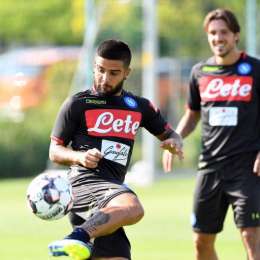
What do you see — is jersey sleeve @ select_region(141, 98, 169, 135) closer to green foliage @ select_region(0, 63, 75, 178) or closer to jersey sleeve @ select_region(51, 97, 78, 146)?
jersey sleeve @ select_region(51, 97, 78, 146)

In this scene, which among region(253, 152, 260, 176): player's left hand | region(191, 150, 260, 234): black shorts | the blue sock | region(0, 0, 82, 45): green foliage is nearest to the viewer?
the blue sock

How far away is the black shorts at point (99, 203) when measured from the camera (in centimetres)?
909

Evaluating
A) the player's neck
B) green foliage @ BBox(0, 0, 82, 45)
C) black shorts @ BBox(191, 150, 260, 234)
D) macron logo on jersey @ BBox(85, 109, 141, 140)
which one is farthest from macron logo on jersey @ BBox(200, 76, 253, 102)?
green foliage @ BBox(0, 0, 82, 45)

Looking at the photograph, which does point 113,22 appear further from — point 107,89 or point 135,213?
point 135,213

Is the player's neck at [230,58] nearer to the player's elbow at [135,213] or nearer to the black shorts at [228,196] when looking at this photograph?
the black shorts at [228,196]

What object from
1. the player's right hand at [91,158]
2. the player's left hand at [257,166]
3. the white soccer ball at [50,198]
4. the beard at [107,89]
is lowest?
the player's left hand at [257,166]

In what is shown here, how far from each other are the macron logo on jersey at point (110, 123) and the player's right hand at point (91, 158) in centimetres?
46

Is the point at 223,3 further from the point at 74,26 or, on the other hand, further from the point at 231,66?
the point at 231,66

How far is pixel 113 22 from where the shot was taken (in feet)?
→ 108

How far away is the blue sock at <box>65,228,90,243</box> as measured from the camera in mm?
8594

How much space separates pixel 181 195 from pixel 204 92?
13.6 m

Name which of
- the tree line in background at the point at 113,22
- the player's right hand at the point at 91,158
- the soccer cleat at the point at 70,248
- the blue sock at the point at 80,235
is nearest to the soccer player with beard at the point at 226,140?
the player's right hand at the point at 91,158

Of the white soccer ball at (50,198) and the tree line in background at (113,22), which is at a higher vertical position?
the white soccer ball at (50,198)

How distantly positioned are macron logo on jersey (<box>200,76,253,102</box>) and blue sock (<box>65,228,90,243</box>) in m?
2.70
